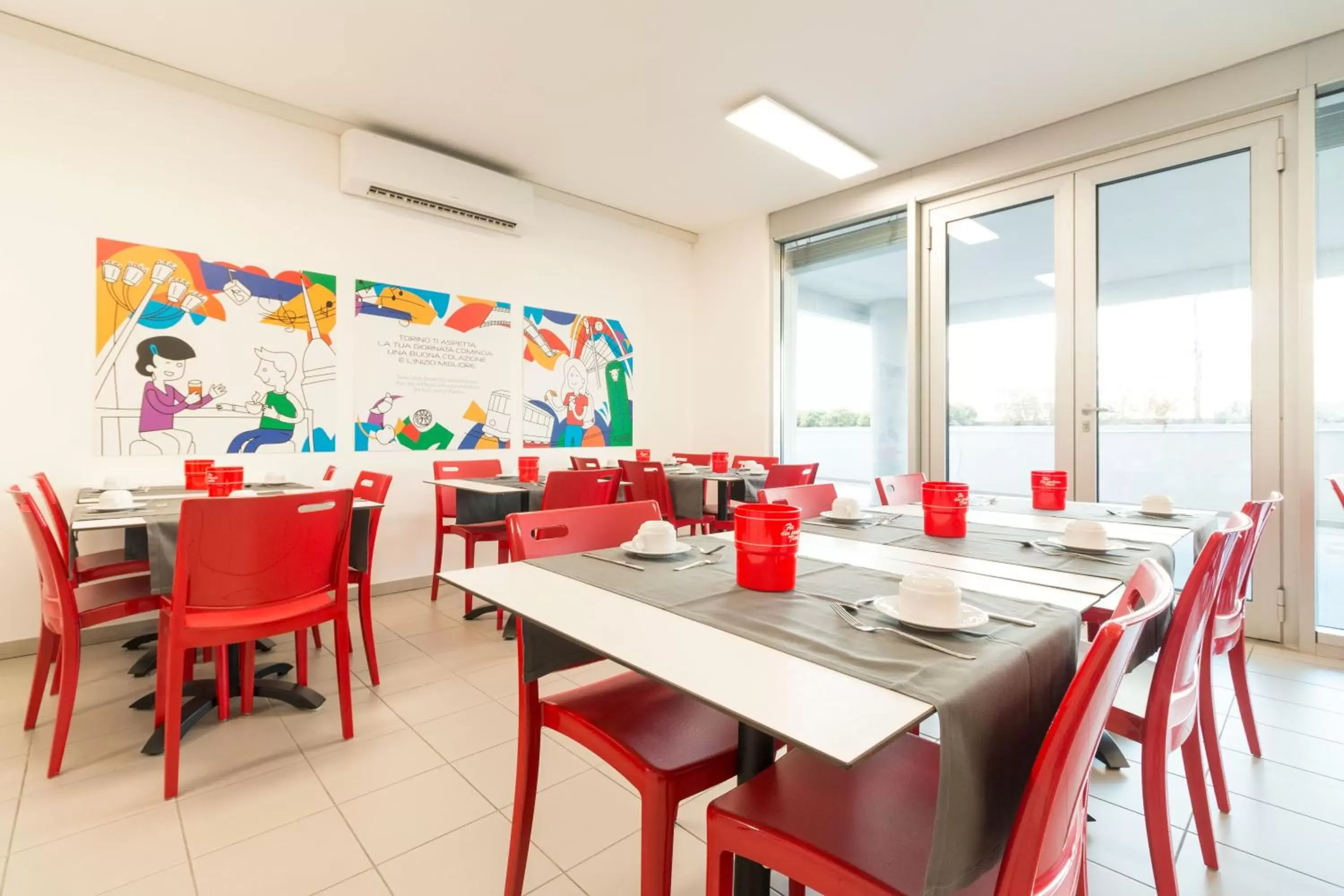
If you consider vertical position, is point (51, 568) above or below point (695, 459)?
below

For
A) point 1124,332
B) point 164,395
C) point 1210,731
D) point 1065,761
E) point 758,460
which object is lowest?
point 1210,731

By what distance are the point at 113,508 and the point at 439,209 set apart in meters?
2.85

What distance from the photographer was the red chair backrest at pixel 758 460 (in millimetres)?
4977

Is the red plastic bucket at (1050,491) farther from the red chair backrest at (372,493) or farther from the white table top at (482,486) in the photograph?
the red chair backrest at (372,493)

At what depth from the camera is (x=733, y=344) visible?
18.9ft

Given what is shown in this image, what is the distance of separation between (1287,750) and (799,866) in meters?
2.36

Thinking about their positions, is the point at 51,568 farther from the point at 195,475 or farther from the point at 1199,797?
the point at 1199,797

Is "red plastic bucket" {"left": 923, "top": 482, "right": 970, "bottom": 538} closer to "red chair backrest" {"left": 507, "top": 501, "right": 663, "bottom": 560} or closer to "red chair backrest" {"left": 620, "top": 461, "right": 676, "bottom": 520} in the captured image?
"red chair backrest" {"left": 507, "top": 501, "right": 663, "bottom": 560}

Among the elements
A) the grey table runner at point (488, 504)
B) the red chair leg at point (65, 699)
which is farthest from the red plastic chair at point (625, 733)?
the grey table runner at point (488, 504)

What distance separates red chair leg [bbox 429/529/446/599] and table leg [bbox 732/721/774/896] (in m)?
3.01

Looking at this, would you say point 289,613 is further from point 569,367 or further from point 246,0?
point 569,367

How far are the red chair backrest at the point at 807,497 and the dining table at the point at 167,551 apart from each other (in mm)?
1489

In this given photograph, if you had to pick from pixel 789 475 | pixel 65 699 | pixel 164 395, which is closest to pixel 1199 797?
pixel 789 475

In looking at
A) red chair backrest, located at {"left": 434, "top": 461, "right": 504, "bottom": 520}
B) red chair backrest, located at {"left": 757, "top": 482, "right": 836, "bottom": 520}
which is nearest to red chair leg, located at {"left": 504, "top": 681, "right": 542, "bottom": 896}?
red chair backrest, located at {"left": 757, "top": 482, "right": 836, "bottom": 520}
